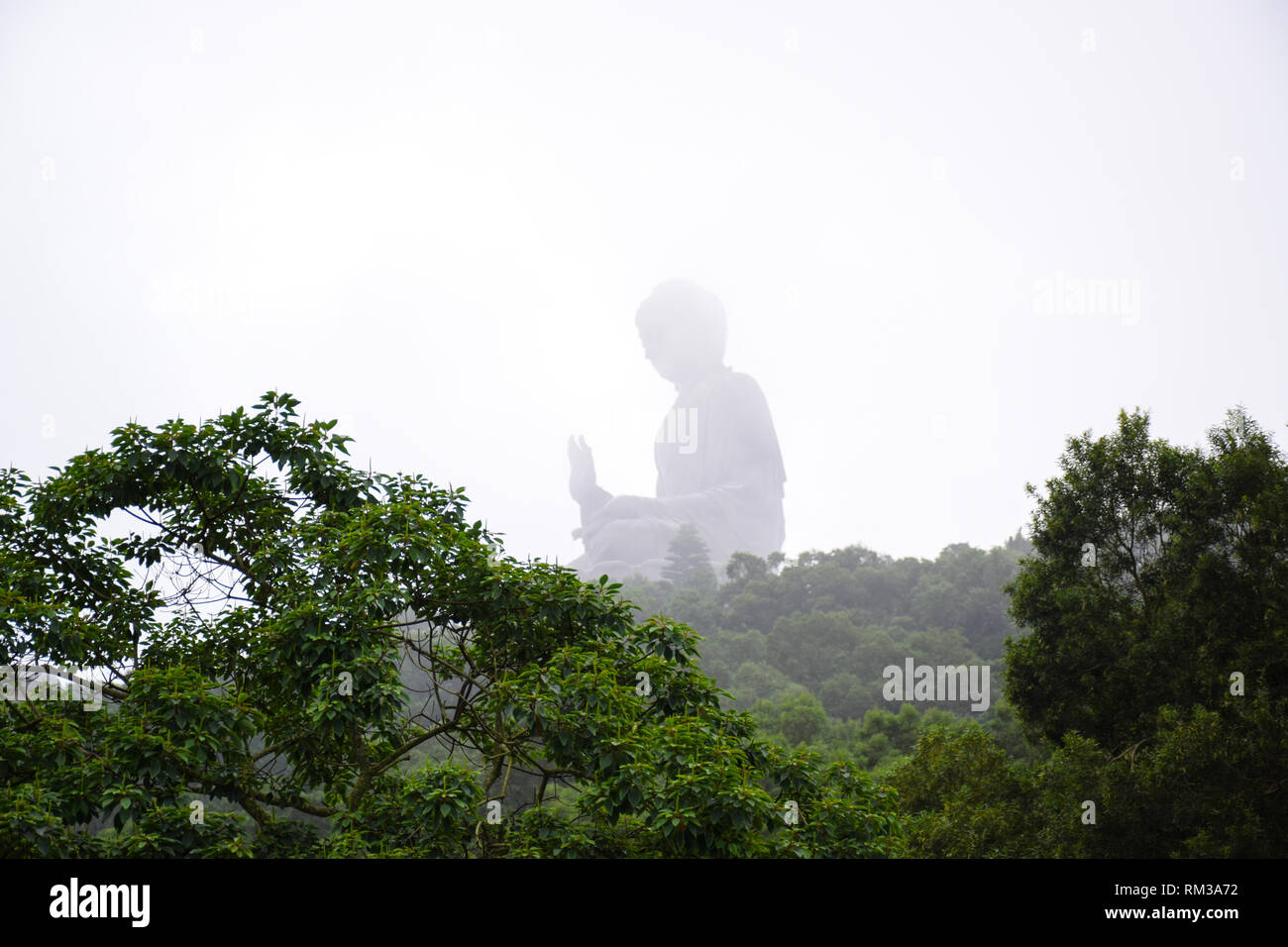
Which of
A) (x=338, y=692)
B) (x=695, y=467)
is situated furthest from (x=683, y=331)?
(x=338, y=692)

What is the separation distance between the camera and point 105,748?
220 inches

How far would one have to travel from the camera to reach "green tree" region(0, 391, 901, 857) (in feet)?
17.8

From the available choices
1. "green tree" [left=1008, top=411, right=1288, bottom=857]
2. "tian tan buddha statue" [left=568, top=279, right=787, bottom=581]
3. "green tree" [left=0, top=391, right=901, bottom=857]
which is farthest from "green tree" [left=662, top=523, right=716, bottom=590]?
"green tree" [left=0, top=391, right=901, bottom=857]

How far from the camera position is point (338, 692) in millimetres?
5805

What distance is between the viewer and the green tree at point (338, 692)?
17.8 feet

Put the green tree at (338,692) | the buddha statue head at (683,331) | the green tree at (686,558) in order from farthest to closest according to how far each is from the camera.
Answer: the buddha statue head at (683,331) < the green tree at (686,558) < the green tree at (338,692)

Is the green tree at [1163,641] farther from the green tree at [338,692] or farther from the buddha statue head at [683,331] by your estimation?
the buddha statue head at [683,331]

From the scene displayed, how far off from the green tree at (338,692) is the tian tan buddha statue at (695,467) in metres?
38.7

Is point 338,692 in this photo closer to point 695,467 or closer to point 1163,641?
point 1163,641

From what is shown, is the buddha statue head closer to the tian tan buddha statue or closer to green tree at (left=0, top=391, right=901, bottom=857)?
the tian tan buddha statue

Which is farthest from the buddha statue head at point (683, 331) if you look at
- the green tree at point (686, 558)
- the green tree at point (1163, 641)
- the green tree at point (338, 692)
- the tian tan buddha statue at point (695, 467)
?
the green tree at point (338, 692)

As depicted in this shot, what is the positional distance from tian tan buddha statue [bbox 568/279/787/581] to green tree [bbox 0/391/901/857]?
38.7m
